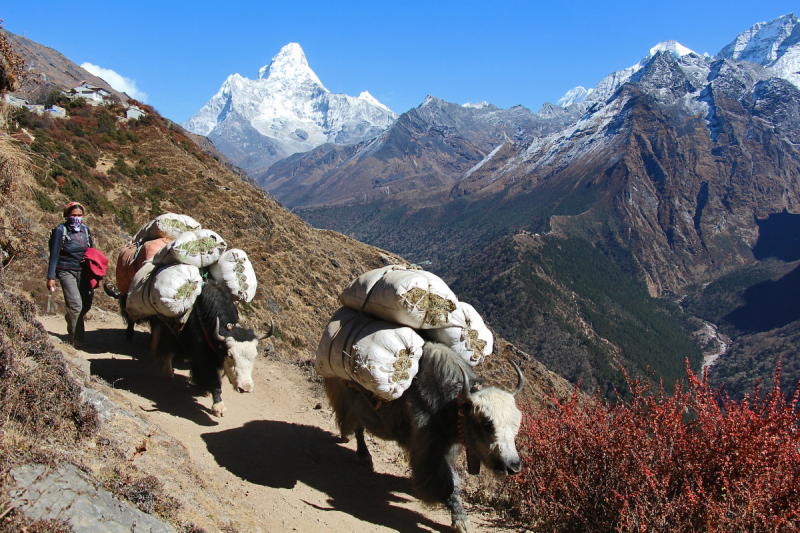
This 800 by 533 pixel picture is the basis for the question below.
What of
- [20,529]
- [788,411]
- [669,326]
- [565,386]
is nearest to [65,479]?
[20,529]

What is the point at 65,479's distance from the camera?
9.23ft

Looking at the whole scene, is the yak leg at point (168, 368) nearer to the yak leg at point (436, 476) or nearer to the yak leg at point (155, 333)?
the yak leg at point (155, 333)

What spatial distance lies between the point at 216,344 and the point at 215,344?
1.2 inches

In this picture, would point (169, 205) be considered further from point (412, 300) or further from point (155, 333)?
point (412, 300)

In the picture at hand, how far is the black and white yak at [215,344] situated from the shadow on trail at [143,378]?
34 cm

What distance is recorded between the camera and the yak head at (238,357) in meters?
6.83

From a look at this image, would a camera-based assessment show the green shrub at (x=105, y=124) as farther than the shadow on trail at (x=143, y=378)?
Yes

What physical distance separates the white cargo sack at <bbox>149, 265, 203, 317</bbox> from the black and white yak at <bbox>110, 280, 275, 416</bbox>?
258mm

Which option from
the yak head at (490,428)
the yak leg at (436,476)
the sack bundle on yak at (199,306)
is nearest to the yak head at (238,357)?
the sack bundle on yak at (199,306)

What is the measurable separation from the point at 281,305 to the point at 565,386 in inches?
1081

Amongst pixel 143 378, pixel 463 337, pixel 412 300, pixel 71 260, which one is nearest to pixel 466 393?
pixel 463 337

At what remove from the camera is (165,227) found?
8.73m

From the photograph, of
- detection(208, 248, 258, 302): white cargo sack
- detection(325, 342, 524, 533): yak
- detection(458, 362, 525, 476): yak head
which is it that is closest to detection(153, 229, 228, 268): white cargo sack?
detection(208, 248, 258, 302): white cargo sack

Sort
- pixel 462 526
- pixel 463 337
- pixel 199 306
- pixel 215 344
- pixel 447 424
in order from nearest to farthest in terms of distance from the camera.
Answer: pixel 462 526 → pixel 447 424 → pixel 463 337 → pixel 215 344 → pixel 199 306
